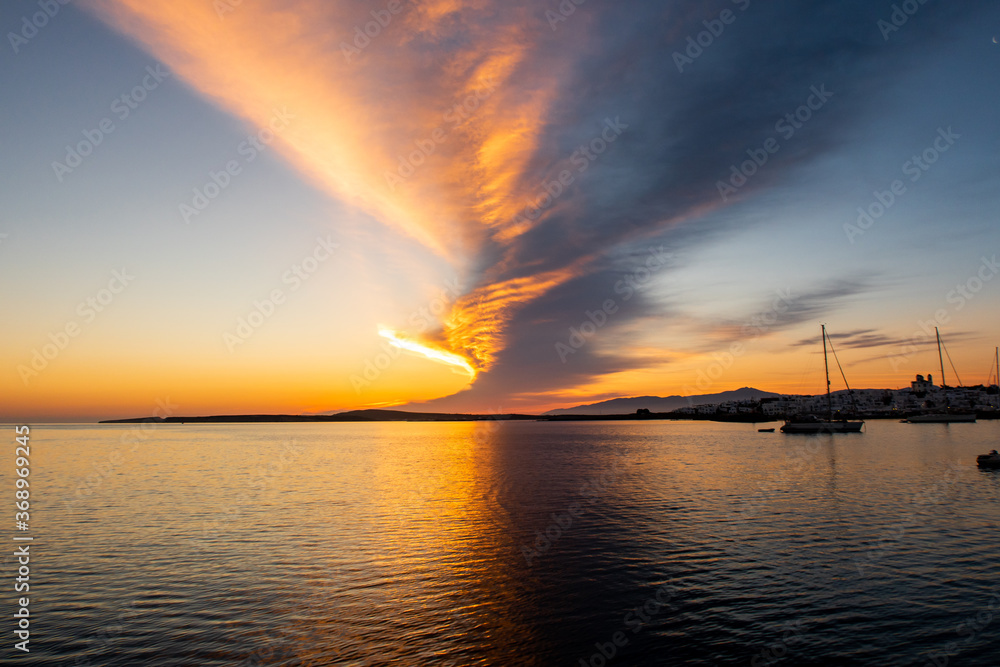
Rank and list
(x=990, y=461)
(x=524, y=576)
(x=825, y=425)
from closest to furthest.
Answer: (x=524, y=576) → (x=990, y=461) → (x=825, y=425)

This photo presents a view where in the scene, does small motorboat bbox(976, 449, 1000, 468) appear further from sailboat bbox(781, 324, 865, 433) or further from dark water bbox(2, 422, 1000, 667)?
sailboat bbox(781, 324, 865, 433)

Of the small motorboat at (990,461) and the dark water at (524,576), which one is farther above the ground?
the dark water at (524,576)

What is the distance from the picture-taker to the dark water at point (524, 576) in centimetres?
1884

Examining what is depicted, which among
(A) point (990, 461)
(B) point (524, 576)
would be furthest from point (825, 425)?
(B) point (524, 576)

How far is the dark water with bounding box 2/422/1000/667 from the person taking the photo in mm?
18844

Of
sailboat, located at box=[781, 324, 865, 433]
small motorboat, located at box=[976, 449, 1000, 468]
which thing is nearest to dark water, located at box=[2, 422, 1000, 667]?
small motorboat, located at box=[976, 449, 1000, 468]

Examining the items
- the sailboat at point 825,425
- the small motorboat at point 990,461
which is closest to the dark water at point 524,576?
the small motorboat at point 990,461

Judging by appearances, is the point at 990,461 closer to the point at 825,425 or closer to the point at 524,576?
the point at 524,576

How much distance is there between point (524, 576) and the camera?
2697 cm

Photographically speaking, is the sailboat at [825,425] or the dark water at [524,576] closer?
the dark water at [524,576]

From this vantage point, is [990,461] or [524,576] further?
[990,461]

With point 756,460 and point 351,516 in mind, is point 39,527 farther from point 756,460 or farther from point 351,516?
point 756,460

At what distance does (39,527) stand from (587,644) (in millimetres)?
43287

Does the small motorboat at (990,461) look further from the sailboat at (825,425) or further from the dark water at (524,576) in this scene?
the sailboat at (825,425)
